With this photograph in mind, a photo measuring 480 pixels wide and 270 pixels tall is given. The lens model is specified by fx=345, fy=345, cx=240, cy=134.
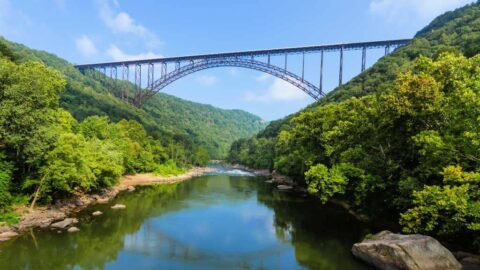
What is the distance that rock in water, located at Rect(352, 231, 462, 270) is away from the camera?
11062 millimetres

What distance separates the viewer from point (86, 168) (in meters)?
21.0

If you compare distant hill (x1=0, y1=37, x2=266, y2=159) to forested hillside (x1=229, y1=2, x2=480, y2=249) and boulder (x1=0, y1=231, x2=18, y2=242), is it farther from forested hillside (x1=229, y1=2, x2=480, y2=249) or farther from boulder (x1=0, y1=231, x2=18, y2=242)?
forested hillside (x1=229, y1=2, x2=480, y2=249)

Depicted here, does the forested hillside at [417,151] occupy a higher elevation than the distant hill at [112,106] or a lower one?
lower

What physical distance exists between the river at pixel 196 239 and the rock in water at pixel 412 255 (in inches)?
43.6

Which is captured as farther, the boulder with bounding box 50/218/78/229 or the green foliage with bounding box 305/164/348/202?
the green foliage with bounding box 305/164/348/202

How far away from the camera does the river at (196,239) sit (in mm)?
13242

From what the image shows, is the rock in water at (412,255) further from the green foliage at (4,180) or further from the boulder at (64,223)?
the green foliage at (4,180)

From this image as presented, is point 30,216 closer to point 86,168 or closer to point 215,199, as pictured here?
point 86,168

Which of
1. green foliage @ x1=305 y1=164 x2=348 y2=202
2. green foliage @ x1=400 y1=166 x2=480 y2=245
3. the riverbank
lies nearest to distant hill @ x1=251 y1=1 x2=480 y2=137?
green foliage @ x1=305 y1=164 x2=348 y2=202

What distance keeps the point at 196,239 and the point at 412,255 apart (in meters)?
9.58

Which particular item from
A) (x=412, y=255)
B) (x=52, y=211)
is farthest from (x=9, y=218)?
(x=412, y=255)

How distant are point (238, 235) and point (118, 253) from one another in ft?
19.7

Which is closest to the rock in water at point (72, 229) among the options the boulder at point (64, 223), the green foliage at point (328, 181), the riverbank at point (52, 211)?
the boulder at point (64, 223)

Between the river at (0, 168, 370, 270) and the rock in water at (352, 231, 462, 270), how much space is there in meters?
1.11
